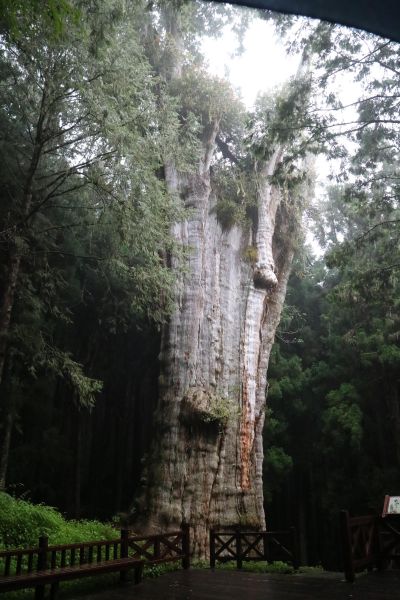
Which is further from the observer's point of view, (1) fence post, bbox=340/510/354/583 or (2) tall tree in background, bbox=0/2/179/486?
(2) tall tree in background, bbox=0/2/179/486

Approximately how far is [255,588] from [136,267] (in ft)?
18.1

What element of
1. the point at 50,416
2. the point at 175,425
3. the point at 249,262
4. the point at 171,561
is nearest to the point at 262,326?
the point at 249,262

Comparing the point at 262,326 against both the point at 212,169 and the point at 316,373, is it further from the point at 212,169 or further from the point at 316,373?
the point at 316,373

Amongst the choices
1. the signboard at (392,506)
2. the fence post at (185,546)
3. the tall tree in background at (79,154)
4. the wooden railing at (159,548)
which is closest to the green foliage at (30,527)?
the wooden railing at (159,548)

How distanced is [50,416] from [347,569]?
968cm

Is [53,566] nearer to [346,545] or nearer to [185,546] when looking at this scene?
[185,546]

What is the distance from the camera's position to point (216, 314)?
1034 cm

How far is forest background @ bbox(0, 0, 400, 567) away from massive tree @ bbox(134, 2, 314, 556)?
0.21 meters

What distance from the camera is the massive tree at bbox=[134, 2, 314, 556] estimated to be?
8.46 meters

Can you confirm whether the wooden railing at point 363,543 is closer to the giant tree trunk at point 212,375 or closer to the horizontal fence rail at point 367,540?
the horizontal fence rail at point 367,540

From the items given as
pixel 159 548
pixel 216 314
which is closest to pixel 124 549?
pixel 159 548

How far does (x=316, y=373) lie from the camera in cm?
1638

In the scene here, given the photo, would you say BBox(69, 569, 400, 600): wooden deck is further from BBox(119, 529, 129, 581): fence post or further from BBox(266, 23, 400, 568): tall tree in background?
BBox(266, 23, 400, 568): tall tree in background

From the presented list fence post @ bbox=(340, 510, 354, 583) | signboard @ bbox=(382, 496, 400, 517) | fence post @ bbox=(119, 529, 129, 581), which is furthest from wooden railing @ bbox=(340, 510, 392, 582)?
fence post @ bbox=(119, 529, 129, 581)
